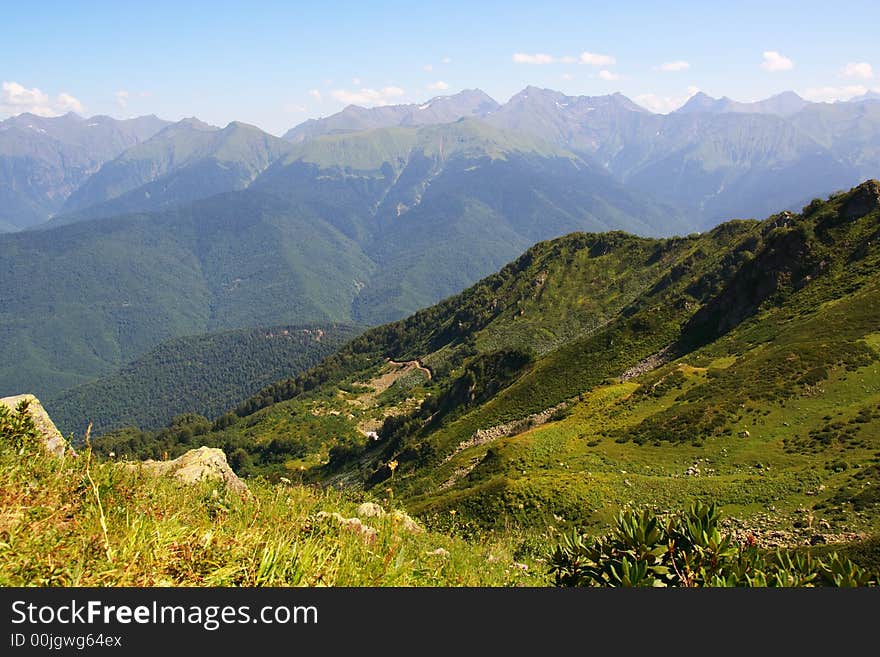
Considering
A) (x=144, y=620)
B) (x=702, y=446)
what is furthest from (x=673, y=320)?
(x=144, y=620)

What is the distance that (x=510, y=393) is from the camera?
6369cm

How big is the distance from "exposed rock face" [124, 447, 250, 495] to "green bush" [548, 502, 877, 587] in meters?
6.76

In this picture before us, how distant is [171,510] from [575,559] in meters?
5.50

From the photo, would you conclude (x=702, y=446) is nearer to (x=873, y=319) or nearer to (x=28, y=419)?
(x=873, y=319)

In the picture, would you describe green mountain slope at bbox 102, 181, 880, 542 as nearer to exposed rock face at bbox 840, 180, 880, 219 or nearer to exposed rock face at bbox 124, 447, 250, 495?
exposed rock face at bbox 840, 180, 880, 219

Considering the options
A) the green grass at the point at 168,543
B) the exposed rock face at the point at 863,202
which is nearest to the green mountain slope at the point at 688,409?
the exposed rock face at the point at 863,202

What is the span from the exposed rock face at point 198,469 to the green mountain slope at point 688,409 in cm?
520

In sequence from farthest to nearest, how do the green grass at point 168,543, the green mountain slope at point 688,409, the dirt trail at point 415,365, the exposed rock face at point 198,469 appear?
the dirt trail at point 415,365
the green mountain slope at point 688,409
the exposed rock face at point 198,469
the green grass at point 168,543

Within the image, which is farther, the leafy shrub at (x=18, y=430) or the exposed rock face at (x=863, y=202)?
the exposed rock face at (x=863, y=202)

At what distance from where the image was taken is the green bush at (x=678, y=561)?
6027 mm

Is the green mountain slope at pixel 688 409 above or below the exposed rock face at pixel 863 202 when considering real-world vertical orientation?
below

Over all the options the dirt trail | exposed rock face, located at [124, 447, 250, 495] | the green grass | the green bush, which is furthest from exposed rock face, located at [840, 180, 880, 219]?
the dirt trail

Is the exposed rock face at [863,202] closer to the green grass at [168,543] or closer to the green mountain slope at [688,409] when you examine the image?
the green mountain slope at [688,409]

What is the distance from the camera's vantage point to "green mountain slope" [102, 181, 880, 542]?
29.0m
